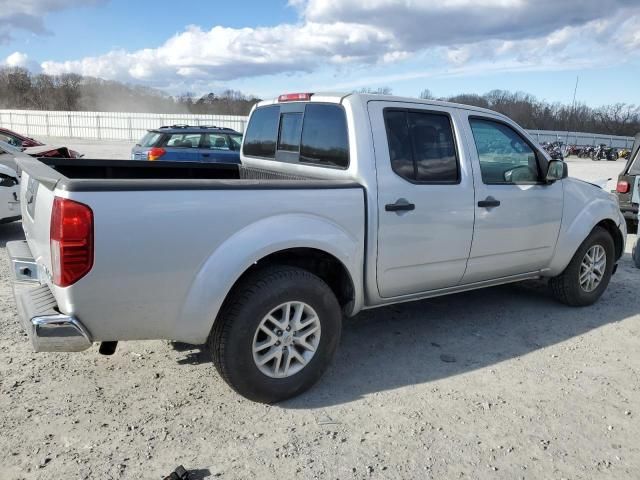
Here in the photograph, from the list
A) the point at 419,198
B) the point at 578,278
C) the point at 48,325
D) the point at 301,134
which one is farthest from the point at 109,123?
the point at 48,325

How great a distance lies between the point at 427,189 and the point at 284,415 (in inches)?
72.8

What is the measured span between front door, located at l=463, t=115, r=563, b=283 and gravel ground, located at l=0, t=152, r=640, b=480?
0.66 m

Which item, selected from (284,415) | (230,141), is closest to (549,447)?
(284,415)

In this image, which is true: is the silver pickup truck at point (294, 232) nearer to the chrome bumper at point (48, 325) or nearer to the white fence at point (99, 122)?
the chrome bumper at point (48, 325)

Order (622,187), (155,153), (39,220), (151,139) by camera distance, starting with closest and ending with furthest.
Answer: (39,220)
(622,187)
(155,153)
(151,139)

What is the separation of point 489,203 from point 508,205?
0.25 m

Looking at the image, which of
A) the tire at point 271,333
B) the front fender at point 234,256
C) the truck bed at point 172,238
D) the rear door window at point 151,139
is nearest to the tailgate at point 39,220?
the truck bed at point 172,238

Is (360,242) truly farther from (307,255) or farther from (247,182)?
(247,182)

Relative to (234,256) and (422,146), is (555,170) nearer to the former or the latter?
(422,146)

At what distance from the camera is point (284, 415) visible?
3.19 meters

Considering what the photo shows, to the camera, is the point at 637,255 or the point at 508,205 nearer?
the point at 508,205

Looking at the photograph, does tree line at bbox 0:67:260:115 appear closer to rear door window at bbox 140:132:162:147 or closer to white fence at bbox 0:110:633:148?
white fence at bbox 0:110:633:148

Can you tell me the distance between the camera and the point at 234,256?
2.95 metres

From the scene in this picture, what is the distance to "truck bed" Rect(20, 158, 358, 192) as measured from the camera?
8.66 feet
